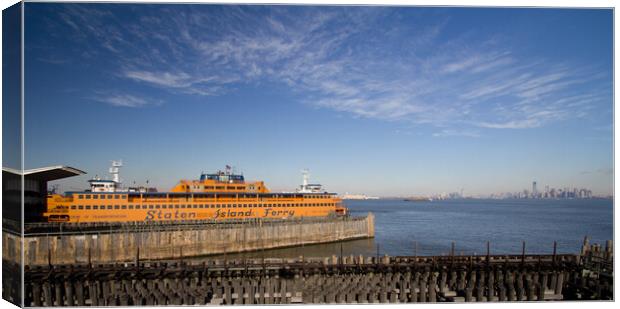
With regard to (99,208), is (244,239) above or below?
below

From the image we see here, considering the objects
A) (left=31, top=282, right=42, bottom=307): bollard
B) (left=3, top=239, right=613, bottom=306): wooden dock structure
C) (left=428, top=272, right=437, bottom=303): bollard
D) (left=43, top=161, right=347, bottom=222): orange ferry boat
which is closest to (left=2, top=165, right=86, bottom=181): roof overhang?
(left=3, top=239, right=613, bottom=306): wooden dock structure

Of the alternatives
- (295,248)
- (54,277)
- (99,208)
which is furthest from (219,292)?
(99,208)

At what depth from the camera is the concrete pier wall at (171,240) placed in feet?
65.9

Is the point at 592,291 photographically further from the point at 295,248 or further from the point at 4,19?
the point at 295,248

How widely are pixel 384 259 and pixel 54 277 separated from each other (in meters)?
9.04

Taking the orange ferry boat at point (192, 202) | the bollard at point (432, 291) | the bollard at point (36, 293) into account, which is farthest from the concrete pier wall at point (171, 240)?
the bollard at point (432, 291)

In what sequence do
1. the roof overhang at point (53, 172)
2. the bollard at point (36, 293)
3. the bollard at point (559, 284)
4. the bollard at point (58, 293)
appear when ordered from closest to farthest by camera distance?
the bollard at point (36, 293) → the bollard at point (58, 293) → the bollard at point (559, 284) → the roof overhang at point (53, 172)

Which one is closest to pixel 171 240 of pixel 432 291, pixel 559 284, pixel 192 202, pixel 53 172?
pixel 192 202

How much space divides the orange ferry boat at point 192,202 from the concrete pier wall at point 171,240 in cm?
358

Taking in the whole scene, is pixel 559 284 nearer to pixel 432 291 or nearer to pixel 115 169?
pixel 432 291

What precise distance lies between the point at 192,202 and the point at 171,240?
7096mm

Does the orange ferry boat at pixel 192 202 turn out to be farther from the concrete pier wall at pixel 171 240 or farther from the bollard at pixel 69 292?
the bollard at pixel 69 292

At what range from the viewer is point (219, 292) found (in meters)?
11.5

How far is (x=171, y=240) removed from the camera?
23375mm
